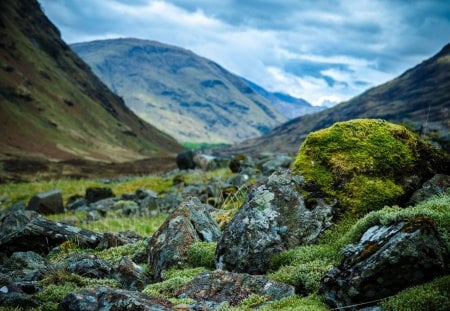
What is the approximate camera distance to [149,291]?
7.94 meters

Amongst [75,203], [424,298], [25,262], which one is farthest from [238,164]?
[424,298]

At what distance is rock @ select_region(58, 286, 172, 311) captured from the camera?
6.14 metres

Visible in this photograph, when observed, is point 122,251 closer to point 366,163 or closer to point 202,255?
point 202,255

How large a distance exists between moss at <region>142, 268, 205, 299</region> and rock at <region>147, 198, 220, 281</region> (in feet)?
2.03

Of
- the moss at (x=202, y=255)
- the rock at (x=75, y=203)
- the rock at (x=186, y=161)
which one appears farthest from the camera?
the rock at (x=186, y=161)

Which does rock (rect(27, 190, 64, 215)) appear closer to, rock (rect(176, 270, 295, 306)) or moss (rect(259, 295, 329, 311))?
rock (rect(176, 270, 295, 306))

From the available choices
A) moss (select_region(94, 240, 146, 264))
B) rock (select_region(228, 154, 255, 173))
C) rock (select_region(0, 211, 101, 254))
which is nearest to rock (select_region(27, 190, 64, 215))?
rock (select_region(0, 211, 101, 254))

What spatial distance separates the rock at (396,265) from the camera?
20.2ft

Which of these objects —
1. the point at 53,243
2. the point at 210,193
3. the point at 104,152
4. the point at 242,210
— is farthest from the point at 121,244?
the point at 104,152

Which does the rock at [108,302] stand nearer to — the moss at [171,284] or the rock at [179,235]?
the moss at [171,284]

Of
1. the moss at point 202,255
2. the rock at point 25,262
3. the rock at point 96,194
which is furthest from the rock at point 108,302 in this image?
the rock at point 96,194

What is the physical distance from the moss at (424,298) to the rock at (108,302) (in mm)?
3172

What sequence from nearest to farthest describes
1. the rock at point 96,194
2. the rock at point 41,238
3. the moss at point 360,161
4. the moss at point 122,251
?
the moss at point 360,161, the moss at point 122,251, the rock at point 41,238, the rock at point 96,194

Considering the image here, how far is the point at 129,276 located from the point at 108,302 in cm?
317
